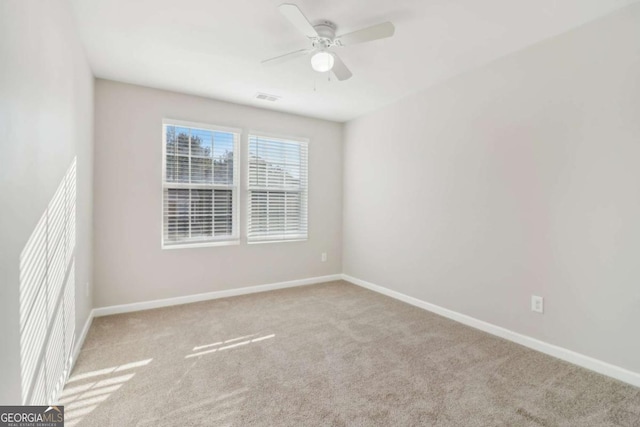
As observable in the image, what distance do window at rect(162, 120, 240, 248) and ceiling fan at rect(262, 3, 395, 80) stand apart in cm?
175

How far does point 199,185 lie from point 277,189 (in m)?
1.06

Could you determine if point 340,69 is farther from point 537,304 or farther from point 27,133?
point 537,304

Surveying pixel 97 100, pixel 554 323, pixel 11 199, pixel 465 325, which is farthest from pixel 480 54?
pixel 97 100

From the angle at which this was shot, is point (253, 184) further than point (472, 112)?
Yes

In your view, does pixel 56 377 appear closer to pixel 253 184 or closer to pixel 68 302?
pixel 68 302

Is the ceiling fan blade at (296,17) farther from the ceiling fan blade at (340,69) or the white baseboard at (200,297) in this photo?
the white baseboard at (200,297)

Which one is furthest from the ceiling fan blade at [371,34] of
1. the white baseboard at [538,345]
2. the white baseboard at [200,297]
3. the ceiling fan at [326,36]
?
the white baseboard at [200,297]

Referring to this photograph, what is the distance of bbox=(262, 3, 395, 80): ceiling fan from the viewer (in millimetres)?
1920

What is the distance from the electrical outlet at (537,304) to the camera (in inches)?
99.3

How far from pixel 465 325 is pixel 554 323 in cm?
78

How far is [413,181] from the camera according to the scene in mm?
3725

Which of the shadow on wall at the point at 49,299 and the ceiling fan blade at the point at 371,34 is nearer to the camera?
the shadow on wall at the point at 49,299

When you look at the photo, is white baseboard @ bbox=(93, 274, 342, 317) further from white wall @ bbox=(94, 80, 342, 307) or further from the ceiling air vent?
the ceiling air vent

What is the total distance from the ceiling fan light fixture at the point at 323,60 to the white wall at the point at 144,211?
203cm
